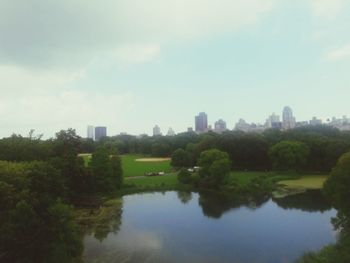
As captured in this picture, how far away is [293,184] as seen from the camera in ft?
187

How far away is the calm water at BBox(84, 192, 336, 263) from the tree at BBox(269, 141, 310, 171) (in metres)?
17.9

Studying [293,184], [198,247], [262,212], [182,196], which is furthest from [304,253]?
[293,184]

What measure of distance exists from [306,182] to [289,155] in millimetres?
7817

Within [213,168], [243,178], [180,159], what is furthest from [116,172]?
[180,159]

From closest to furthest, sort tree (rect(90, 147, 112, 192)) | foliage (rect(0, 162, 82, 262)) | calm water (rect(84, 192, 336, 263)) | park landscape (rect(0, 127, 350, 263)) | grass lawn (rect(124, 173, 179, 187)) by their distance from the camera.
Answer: foliage (rect(0, 162, 82, 262)) → park landscape (rect(0, 127, 350, 263)) → calm water (rect(84, 192, 336, 263)) → tree (rect(90, 147, 112, 192)) → grass lawn (rect(124, 173, 179, 187))

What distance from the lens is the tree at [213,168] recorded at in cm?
5528

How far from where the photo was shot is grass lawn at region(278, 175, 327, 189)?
54809 millimetres

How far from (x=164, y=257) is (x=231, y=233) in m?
8.45

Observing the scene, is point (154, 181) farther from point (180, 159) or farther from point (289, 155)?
point (289, 155)

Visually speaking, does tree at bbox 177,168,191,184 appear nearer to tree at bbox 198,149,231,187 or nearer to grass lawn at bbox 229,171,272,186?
tree at bbox 198,149,231,187

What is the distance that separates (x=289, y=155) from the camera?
214 feet

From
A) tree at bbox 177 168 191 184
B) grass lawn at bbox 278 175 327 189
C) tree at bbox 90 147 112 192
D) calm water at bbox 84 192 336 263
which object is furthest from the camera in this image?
tree at bbox 177 168 191 184

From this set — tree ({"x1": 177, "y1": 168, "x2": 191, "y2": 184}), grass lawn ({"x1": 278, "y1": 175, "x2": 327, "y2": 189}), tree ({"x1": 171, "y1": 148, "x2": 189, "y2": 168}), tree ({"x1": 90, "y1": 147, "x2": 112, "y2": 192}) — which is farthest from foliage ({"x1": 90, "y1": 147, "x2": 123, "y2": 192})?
tree ({"x1": 171, "y1": 148, "x2": 189, "y2": 168})

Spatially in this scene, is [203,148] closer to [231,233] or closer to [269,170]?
[269,170]
